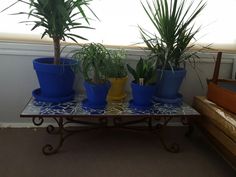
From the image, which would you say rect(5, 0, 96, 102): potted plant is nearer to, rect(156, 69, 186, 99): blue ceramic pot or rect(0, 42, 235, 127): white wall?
rect(0, 42, 235, 127): white wall

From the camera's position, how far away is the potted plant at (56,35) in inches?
64.0

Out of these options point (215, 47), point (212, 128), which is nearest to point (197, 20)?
point (215, 47)

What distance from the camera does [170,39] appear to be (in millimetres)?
1788

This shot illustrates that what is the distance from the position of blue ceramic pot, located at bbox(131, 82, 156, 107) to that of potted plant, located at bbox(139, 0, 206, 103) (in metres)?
0.14

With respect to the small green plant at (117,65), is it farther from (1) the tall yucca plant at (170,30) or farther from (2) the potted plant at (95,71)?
(1) the tall yucca plant at (170,30)

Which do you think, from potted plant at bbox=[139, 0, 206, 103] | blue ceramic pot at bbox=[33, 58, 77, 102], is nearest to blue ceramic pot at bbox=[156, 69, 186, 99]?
potted plant at bbox=[139, 0, 206, 103]

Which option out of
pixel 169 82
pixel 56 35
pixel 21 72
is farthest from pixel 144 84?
pixel 21 72

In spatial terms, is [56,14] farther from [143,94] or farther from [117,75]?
[143,94]

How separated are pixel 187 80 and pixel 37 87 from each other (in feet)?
3.86

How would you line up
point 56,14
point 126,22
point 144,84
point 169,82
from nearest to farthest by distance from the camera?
point 56,14, point 144,84, point 169,82, point 126,22

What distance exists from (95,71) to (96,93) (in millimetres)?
142

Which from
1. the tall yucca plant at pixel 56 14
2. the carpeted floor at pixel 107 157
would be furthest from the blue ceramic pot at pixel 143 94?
the tall yucca plant at pixel 56 14

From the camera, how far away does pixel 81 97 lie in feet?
6.31

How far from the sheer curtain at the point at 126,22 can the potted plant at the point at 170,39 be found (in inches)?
3.2
